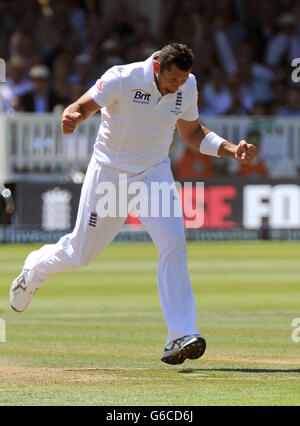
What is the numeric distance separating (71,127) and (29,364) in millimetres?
1494

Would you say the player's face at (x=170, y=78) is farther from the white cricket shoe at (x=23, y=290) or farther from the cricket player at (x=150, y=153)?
the white cricket shoe at (x=23, y=290)

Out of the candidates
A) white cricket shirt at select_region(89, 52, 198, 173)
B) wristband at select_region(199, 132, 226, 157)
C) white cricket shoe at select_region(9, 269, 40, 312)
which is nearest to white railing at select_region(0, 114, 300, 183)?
white cricket shoe at select_region(9, 269, 40, 312)

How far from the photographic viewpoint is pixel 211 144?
27.4 ft

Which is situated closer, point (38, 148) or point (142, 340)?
point (142, 340)

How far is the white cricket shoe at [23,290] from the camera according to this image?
8.62m

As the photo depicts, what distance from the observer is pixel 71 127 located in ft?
24.6

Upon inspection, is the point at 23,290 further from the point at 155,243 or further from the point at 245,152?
the point at 245,152

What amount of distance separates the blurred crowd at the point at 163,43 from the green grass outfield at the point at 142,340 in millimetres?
4832

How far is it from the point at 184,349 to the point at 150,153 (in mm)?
1275

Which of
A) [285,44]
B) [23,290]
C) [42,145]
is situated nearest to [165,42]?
[285,44]

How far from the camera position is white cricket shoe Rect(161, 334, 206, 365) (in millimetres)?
7641

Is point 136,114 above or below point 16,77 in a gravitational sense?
below

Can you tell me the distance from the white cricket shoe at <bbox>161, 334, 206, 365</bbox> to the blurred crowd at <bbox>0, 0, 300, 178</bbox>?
1239 centimetres

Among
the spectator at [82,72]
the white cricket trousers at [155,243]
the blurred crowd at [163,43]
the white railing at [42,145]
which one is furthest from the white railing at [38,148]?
the white cricket trousers at [155,243]
